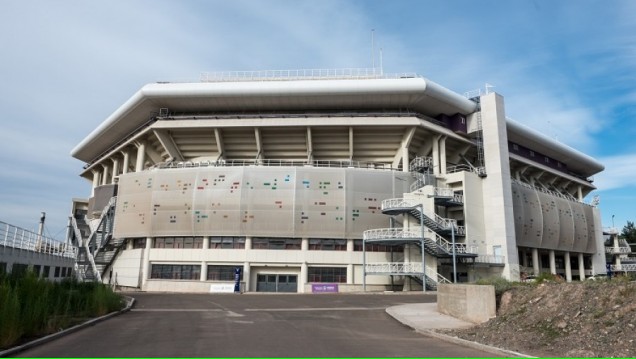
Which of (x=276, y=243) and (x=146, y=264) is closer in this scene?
(x=276, y=243)

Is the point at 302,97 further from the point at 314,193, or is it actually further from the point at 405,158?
the point at 405,158

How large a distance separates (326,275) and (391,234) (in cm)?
757

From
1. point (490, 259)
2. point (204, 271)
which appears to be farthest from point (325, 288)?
point (490, 259)

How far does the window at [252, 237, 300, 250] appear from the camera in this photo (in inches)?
1710

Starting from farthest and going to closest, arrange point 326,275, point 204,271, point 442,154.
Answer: point 442,154, point 326,275, point 204,271

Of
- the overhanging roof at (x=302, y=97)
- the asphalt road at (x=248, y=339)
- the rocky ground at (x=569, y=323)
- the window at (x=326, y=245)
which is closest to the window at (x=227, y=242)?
the window at (x=326, y=245)

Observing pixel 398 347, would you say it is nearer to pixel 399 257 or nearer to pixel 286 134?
pixel 399 257

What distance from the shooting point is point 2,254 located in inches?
885

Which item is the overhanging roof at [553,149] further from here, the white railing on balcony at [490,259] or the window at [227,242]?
the window at [227,242]

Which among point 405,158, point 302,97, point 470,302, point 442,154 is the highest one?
point 302,97

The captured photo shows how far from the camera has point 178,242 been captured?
45.1 m

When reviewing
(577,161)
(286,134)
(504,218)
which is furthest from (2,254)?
(577,161)

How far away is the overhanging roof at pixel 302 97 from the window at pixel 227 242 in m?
14.2

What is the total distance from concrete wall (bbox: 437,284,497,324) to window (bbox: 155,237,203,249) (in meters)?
31.9
